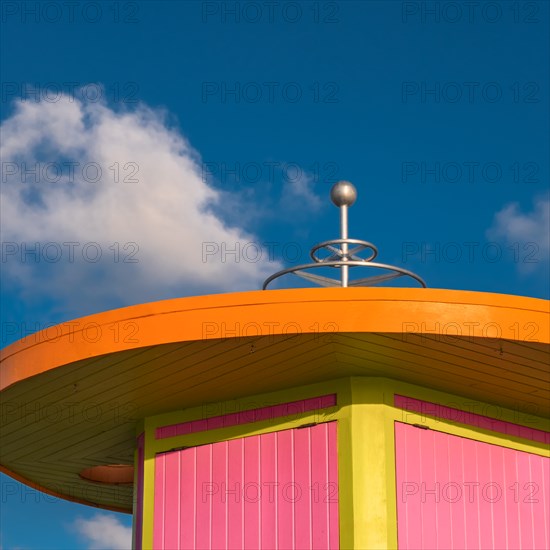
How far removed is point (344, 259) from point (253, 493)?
7.65 ft

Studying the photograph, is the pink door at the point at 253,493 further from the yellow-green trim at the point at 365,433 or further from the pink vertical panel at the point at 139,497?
the pink vertical panel at the point at 139,497

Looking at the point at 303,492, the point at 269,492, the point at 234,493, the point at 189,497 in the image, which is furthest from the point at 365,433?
the point at 189,497

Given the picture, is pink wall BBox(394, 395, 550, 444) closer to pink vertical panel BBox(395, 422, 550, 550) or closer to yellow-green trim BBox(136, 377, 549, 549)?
yellow-green trim BBox(136, 377, 549, 549)

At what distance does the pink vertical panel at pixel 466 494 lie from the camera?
909 centimetres

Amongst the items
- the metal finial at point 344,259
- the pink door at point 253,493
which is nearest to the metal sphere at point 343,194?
the metal finial at point 344,259

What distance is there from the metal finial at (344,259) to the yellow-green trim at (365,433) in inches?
43.1

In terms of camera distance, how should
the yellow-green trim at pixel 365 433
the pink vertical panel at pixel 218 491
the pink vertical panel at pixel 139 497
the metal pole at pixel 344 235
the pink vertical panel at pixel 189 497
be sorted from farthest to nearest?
the pink vertical panel at pixel 139 497 → the metal pole at pixel 344 235 → the pink vertical panel at pixel 189 497 → the pink vertical panel at pixel 218 491 → the yellow-green trim at pixel 365 433

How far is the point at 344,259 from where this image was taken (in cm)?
1017

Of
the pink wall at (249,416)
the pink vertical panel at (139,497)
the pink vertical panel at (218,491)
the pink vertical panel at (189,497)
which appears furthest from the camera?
the pink vertical panel at (139,497)

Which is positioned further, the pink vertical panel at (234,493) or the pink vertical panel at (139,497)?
the pink vertical panel at (139,497)

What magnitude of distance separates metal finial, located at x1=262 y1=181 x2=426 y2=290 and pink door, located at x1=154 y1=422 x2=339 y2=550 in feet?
4.84

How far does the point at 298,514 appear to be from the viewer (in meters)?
9.12

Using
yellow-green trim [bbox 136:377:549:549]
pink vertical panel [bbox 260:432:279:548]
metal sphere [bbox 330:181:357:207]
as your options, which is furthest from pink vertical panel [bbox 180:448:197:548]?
metal sphere [bbox 330:181:357:207]

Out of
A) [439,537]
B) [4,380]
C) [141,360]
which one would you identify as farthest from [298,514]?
[4,380]
